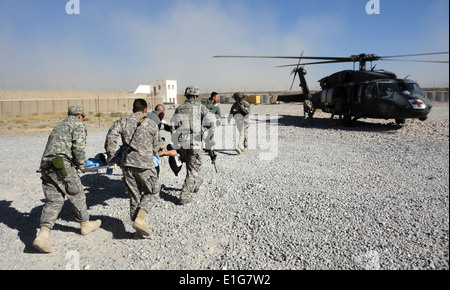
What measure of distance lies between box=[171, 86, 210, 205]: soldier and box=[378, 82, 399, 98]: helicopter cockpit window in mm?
8043

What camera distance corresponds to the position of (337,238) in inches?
111

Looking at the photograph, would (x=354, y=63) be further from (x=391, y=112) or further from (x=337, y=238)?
(x=337, y=238)

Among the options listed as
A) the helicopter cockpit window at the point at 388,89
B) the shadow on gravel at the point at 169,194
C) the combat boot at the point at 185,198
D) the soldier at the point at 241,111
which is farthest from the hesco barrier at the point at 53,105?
the combat boot at the point at 185,198

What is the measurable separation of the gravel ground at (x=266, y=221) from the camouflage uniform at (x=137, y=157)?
410 mm

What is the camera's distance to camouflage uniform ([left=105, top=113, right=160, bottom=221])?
3254 millimetres

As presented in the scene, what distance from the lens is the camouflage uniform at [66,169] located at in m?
3.12

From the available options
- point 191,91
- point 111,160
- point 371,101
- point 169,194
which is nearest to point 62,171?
point 111,160

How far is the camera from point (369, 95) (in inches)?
407

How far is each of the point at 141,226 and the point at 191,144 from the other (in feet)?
4.67

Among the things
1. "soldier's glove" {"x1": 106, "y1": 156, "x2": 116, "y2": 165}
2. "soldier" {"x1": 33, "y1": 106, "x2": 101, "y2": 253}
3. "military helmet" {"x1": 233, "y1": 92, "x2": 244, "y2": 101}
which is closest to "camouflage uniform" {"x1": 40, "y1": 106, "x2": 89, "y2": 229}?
"soldier" {"x1": 33, "y1": 106, "x2": 101, "y2": 253}

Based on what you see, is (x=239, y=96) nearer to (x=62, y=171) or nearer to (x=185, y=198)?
(x=185, y=198)

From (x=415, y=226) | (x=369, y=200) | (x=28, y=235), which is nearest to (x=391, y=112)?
(x=369, y=200)

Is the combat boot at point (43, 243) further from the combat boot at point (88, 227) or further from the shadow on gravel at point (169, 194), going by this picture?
the shadow on gravel at point (169, 194)

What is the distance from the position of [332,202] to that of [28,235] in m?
3.65
